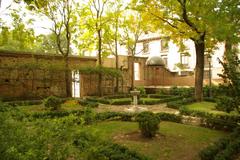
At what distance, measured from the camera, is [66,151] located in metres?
3.22

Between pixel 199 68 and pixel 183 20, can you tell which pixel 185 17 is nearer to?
pixel 183 20

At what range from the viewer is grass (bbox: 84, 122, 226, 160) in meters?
6.53

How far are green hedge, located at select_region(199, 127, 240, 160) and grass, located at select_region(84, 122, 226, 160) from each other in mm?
412

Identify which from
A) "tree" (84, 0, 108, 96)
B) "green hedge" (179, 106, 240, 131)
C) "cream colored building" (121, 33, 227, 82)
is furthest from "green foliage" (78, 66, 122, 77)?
"cream colored building" (121, 33, 227, 82)

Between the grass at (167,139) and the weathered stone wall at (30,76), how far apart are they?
10.4 meters

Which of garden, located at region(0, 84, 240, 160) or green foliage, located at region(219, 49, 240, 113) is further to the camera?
green foliage, located at region(219, 49, 240, 113)

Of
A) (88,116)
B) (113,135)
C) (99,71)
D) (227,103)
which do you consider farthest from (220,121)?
(99,71)

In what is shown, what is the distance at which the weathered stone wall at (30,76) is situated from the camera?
17.6 metres

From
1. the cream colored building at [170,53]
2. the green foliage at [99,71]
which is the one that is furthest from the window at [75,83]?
the cream colored building at [170,53]

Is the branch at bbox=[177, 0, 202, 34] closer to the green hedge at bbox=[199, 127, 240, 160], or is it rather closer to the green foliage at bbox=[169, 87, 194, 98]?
the green foliage at bbox=[169, 87, 194, 98]

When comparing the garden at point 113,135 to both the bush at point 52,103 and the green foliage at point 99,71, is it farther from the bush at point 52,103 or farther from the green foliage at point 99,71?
the green foliage at point 99,71

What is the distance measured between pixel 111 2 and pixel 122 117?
14.1 m

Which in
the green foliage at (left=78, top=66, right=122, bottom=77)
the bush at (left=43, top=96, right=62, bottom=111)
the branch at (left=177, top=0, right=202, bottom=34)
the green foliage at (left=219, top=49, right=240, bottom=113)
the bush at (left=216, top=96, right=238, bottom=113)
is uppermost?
the branch at (left=177, top=0, right=202, bottom=34)

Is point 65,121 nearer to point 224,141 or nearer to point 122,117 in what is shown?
point 224,141
